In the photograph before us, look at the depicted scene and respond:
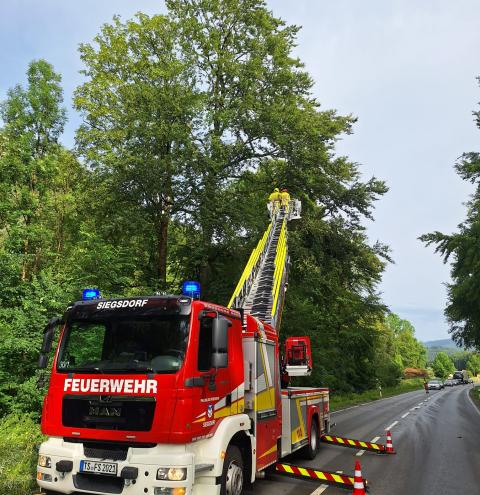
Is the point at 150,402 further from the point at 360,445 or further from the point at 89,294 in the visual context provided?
the point at 360,445

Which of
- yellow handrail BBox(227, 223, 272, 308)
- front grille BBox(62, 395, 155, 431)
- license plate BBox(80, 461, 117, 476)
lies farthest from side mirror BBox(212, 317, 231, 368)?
yellow handrail BBox(227, 223, 272, 308)

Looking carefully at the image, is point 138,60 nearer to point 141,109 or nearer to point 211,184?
point 141,109

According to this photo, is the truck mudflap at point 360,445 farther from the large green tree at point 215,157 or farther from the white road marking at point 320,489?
the large green tree at point 215,157

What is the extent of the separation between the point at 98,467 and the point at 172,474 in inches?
36.8

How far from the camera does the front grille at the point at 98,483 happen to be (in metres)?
5.02

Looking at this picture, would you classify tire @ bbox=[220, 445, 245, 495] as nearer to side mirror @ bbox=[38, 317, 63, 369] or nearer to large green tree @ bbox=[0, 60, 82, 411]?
side mirror @ bbox=[38, 317, 63, 369]

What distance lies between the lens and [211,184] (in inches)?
733

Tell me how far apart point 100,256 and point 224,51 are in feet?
42.0

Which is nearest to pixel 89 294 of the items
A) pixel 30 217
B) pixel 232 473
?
pixel 232 473

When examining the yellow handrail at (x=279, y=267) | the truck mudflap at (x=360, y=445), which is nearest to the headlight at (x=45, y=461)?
the yellow handrail at (x=279, y=267)

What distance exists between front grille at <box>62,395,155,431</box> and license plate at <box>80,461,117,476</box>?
38cm

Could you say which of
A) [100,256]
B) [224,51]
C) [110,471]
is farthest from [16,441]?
[224,51]

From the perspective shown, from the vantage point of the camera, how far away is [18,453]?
7918mm

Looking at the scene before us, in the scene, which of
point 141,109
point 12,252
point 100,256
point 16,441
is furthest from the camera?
point 141,109
